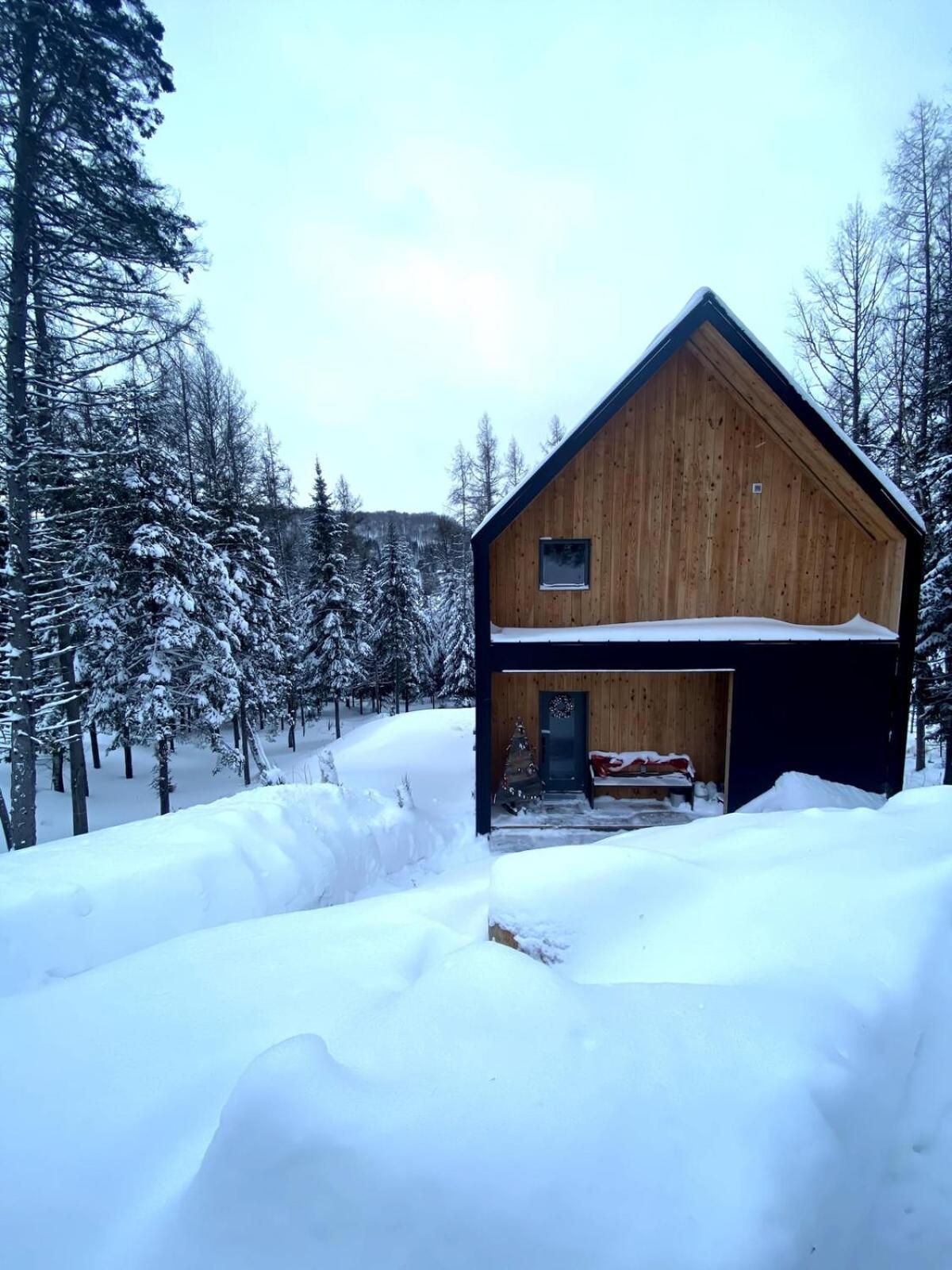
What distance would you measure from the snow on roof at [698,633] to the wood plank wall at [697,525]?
189mm

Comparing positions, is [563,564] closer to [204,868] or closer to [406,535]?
[204,868]

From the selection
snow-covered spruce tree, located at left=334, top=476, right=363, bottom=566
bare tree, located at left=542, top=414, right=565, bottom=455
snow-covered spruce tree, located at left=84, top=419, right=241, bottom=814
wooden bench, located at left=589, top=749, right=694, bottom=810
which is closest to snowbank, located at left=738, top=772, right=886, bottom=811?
wooden bench, located at left=589, top=749, right=694, bottom=810

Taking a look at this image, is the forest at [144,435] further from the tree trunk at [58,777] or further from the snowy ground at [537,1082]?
the snowy ground at [537,1082]

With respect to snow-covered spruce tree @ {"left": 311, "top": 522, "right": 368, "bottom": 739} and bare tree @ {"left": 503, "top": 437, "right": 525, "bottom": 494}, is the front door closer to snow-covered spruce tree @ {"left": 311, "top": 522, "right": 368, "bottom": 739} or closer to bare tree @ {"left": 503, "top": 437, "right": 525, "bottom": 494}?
snow-covered spruce tree @ {"left": 311, "top": 522, "right": 368, "bottom": 739}

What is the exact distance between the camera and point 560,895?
10.8 feet

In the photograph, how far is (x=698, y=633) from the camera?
8117mm

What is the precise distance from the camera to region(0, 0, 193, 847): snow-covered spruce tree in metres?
7.30

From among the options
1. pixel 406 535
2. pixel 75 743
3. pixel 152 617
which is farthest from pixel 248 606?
pixel 406 535

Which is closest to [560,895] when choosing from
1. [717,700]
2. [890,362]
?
[717,700]

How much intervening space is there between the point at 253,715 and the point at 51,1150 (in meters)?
20.3

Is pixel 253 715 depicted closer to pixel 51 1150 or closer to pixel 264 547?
pixel 264 547

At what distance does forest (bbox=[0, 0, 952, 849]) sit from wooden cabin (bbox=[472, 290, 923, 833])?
16.1ft

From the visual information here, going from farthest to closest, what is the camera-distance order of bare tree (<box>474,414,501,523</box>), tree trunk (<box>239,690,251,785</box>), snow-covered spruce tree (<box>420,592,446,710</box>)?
snow-covered spruce tree (<box>420,592,446,710</box>)
bare tree (<box>474,414,501,523</box>)
tree trunk (<box>239,690,251,785</box>)

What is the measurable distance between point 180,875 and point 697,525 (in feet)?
28.0
